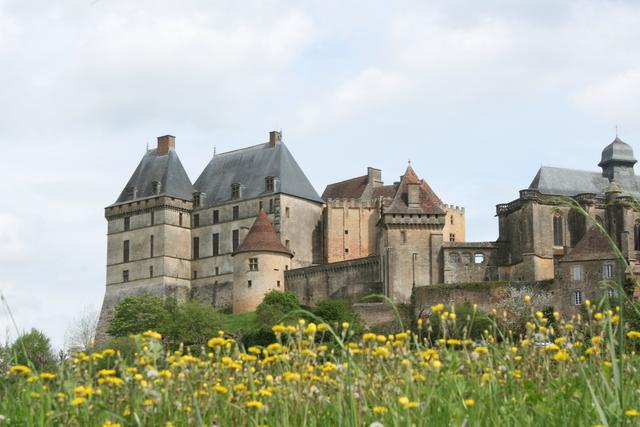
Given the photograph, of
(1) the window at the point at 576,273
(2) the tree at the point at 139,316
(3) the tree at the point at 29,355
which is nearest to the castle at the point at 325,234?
(1) the window at the point at 576,273

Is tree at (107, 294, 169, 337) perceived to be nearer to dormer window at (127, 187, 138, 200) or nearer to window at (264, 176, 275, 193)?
window at (264, 176, 275, 193)

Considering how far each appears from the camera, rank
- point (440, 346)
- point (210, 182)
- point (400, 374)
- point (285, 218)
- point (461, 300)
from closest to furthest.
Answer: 1. point (400, 374)
2. point (440, 346)
3. point (461, 300)
4. point (285, 218)
5. point (210, 182)

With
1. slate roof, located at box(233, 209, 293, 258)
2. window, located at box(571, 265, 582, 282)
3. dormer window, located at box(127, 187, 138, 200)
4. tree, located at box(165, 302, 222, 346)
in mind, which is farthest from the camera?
dormer window, located at box(127, 187, 138, 200)

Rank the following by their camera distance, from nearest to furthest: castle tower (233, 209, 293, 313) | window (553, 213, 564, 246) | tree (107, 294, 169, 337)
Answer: window (553, 213, 564, 246), tree (107, 294, 169, 337), castle tower (233, 209, 293, 313)

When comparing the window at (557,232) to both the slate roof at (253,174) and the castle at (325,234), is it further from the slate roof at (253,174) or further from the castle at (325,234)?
the slate roof at (253,174)

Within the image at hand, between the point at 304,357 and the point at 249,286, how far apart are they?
212 feet

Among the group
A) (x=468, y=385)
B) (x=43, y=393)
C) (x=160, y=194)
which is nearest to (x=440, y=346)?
(x=468, y=385)

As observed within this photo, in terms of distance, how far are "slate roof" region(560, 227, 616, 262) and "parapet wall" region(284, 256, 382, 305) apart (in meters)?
11.6

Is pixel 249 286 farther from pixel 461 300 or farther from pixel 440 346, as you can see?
pixel 440 346

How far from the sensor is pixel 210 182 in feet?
275

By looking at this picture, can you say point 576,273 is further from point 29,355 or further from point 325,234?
point 29,355

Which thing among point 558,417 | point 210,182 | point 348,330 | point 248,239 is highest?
point 210,182

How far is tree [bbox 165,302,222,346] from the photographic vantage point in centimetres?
6156

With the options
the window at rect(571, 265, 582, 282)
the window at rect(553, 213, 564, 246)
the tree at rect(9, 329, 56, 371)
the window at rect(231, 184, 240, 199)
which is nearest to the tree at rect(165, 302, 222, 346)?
the window at rect(231, 184, 240, 199)
